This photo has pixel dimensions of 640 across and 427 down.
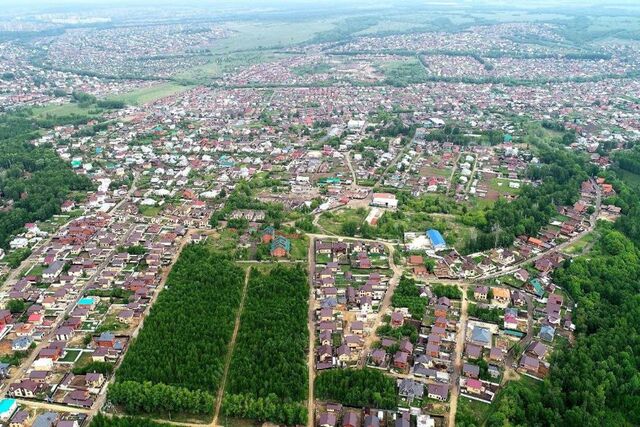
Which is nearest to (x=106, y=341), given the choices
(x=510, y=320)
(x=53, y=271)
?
(x=53, y=271)

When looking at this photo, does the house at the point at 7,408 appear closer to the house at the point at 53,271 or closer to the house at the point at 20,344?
the house at the point at 20,344

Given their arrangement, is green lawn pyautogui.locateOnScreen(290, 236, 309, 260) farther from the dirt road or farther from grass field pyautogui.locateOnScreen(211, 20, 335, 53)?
grass field pyautogui.locateOnScreen(211, 20, 335, 53)

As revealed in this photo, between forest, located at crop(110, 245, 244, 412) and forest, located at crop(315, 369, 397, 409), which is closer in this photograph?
forest, located at crop(315, 369, 397, 409)

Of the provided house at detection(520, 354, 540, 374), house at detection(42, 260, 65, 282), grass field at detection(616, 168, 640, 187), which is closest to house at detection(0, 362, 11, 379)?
house at detection(42, 260, 65, 282)

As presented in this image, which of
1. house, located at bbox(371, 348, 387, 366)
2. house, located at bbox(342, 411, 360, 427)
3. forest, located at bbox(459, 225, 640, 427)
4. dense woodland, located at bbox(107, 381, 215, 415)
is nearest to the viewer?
house, located at bbox(342, 411, 360, 427)

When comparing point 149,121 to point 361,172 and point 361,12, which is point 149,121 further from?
point 361,12

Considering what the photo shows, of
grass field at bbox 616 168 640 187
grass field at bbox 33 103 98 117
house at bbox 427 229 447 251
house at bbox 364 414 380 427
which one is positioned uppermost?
house at bbox 364 414 380 427

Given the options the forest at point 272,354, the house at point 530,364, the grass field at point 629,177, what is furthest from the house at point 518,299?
the grass field at point 629,177

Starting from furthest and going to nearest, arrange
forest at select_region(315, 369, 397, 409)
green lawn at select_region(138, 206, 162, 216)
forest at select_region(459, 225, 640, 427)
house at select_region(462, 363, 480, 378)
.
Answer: green lawn at select_region(138, 206, 162, 216) → house at select_region(462, 363, 480, 378) → forest at select_region(315, 369, 397, 409) → forest at select_region(459, 225, 640, 427)
